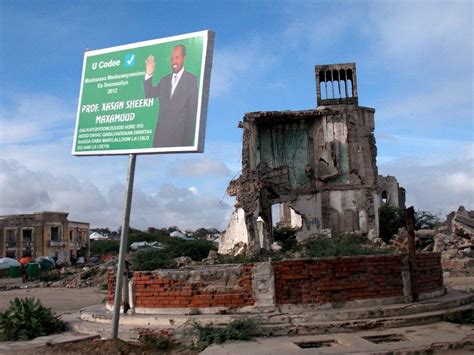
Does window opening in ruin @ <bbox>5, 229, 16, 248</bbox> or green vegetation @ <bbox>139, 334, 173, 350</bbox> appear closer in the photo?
green vegetation @ <bbox>139, 334, 173, 350</bbox>

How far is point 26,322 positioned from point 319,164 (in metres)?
24.1

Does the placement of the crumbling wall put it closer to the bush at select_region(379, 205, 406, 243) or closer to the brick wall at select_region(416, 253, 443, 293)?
the bush at select_region(379, 205, 406, 243)

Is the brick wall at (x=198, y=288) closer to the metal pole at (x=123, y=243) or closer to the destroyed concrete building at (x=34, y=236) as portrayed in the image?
the metal pole at (x=123, y=243)

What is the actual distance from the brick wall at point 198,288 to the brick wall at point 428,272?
3036mm

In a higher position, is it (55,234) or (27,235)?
(55,234)

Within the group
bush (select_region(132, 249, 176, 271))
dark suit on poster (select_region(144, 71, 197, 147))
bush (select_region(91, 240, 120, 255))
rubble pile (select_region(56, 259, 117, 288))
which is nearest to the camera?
dark suit on poster (select_region(144, 71, 197, 147))

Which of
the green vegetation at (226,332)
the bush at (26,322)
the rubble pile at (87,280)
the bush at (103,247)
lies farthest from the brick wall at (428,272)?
the bush at (103,247)

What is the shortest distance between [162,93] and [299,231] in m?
24.6

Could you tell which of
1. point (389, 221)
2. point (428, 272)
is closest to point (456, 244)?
point (389, 221)

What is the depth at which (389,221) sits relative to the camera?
105 feet

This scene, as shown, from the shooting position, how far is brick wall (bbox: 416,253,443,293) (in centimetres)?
902

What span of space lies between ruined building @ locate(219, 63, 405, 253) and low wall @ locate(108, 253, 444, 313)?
64.5ft

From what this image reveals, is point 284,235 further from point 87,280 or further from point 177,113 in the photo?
point 177,113

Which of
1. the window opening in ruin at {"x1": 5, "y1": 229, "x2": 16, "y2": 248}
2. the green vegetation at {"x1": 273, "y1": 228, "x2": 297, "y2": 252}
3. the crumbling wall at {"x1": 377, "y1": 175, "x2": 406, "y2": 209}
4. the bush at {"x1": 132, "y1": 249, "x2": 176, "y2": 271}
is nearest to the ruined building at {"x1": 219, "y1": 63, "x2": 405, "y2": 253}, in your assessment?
the green vegetation at {"x1": 273, "y1": 228, "x2": 297, "y2": 252}
